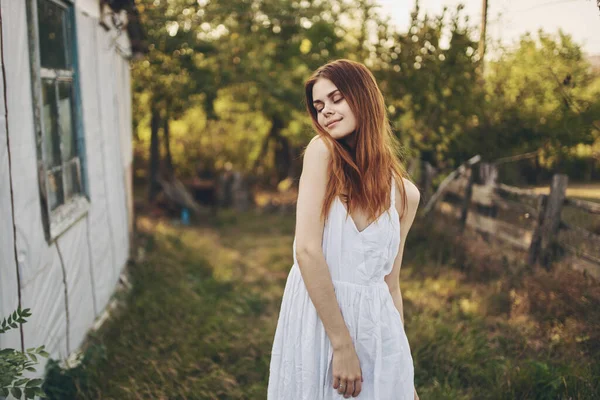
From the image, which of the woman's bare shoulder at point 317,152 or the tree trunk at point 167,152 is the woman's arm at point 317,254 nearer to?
the woman's bare shoulder at point 317,152

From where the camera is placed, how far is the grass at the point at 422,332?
361cm

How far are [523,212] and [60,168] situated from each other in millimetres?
4278

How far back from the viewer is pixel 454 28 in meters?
6.71

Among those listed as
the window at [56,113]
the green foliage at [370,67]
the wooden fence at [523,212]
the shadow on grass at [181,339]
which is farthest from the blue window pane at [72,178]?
the wooden fence at [523,212]

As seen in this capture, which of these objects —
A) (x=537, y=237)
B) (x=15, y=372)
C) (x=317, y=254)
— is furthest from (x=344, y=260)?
(x=537, y=237)

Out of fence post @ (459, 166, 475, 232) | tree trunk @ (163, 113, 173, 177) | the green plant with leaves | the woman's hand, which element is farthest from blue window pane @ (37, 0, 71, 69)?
tree trunk @ (163, 113, 173, 177)

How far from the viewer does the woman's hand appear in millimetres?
1883

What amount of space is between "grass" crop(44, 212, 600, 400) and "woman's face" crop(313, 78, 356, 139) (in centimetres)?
220

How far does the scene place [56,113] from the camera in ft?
13.2

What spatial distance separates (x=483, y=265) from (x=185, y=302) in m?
2.97

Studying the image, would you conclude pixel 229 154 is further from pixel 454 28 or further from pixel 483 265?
pixel 483 265

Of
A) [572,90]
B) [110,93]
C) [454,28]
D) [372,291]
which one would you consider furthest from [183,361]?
[454,28]

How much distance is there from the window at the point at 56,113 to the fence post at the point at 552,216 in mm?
3978

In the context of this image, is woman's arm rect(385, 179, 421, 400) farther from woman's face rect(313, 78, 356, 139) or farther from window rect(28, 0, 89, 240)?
window rect(28, 0, 89, 240)
